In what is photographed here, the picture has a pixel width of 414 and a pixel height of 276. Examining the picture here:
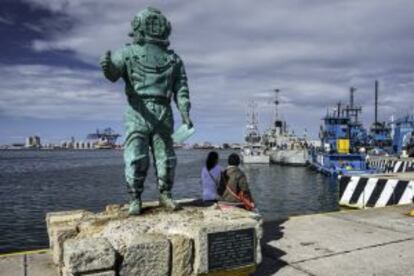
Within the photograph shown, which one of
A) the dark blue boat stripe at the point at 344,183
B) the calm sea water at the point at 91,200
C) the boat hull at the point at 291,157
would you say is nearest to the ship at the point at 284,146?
the boat hull at the point at 291,157

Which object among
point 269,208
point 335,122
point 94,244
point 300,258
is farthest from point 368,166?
point 94,244

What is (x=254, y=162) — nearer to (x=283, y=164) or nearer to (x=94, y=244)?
(x=283, y=164)

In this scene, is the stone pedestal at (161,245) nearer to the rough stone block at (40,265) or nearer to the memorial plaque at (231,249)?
the memorial plaque at (231,249)

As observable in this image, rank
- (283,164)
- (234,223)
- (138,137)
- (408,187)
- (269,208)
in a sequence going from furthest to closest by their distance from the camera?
(283,164)
(269,208)
(408,187)
(138,137)
(234,223)

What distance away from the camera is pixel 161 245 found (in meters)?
4.23

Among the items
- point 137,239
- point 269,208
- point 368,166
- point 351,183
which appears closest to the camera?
point 137,239

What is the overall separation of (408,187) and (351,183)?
183 cm

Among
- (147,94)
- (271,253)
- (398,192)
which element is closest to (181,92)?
(147,94)

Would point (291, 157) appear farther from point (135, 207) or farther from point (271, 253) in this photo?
point (135, 207)

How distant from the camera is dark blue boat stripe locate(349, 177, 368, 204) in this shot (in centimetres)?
1210

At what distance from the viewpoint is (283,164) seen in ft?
210

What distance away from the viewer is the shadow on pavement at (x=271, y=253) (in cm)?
514

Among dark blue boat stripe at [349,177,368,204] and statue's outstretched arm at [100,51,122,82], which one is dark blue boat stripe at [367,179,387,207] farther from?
statue's outstretched arm at [100,51,122,82]

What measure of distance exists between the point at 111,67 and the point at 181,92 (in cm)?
97
